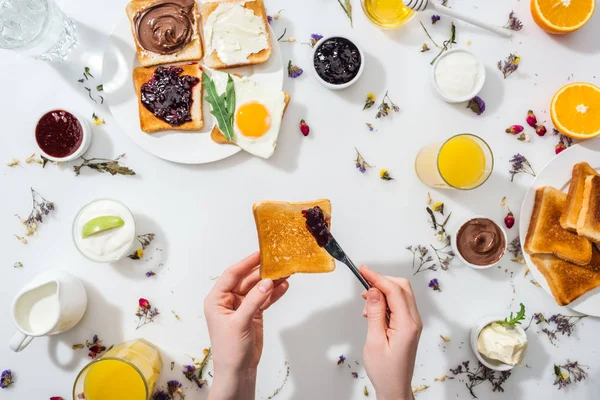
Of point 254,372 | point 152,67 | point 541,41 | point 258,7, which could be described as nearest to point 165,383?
point 254,372

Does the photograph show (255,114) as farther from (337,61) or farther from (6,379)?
(6,379)

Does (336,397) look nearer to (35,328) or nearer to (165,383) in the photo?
(165,383)

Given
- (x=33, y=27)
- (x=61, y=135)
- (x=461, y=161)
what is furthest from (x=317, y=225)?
(x=33, y=27)

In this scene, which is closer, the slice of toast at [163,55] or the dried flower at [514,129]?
the slice of toast at [163,55]

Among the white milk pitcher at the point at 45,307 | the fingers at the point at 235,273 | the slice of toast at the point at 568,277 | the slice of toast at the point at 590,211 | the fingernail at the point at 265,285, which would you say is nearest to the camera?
the fingernail at the point at 265,285

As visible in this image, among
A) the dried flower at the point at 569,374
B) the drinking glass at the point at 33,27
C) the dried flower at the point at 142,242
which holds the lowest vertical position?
the dried flower at the point at 569,374

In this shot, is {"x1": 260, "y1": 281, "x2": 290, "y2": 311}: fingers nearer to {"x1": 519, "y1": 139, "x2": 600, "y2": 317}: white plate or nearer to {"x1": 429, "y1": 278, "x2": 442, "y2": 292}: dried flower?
{"x1": 429, "y1": 278, "x2": 442, "y2": 292}: dried flower

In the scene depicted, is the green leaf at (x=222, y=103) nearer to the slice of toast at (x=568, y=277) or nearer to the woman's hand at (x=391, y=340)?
the woman's hand at (x=391, y=340)

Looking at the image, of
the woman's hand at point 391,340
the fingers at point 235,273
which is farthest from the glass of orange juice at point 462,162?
the fingers at point 235,273
